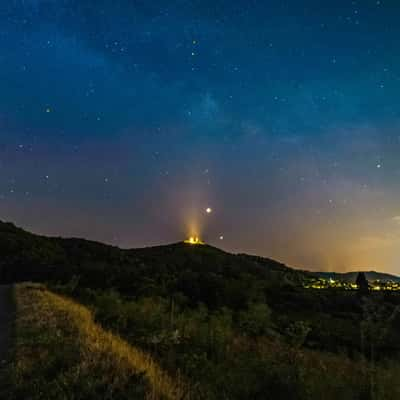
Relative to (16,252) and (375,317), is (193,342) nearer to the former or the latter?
(375,317)

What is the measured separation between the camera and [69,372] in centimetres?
482

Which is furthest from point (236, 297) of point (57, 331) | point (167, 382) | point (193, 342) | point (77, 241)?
point (77, 241)

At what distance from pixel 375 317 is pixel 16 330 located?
8.46m

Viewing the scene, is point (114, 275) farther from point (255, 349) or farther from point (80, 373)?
point (80, 373)

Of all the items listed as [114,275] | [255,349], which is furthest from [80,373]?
[114,275]

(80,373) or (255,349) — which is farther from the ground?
(80,373)

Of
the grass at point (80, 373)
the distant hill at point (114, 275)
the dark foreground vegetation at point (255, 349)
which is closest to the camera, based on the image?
the grass at point (80, 373)

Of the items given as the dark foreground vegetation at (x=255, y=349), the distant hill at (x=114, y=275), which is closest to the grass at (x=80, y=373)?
the dark foreground vegetation at (x=255, y=349)

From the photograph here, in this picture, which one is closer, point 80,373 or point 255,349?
point 80,373

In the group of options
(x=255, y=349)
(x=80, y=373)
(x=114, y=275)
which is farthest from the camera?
(x=114, y=275)

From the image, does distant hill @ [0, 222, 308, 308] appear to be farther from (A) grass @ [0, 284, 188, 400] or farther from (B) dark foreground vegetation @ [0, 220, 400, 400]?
(A) grass @ [0, 284, 188, 400]

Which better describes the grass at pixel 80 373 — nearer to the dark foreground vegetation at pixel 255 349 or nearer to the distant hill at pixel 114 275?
the dark foreground vegetation at pixel 255 349

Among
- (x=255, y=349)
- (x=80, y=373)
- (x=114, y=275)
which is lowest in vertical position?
(x=255, y=349)

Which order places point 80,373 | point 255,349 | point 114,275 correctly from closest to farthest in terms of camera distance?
point 80,373 < point 255,349 < point 114,275
